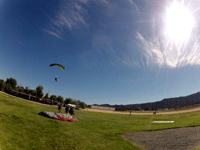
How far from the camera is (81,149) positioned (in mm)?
7891

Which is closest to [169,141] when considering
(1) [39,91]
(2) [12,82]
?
(1) [39,91]

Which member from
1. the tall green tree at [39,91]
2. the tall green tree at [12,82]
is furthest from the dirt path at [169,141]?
the tall green tree at [12,82]

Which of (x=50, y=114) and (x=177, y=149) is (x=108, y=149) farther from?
(x=50, y=114)

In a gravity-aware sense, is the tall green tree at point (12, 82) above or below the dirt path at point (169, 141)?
above

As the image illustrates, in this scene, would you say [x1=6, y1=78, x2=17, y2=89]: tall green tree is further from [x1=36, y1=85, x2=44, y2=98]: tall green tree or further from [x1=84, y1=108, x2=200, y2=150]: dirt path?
[x1=84, y1=108, x2=200, y2=150]: dirt path

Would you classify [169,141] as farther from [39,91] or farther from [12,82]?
[12,82]

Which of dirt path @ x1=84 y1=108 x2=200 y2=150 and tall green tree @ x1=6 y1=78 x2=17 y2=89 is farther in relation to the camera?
tall green tree @ x1=6 y1=78 x2=17 y2=89

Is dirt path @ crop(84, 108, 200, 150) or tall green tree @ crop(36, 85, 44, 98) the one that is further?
tall green tree @ crop(36, 85, 44, 98)

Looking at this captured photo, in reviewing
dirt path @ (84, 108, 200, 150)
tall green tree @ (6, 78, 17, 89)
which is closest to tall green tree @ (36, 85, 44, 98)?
tall green tree @ (6, 78, 17, 89)

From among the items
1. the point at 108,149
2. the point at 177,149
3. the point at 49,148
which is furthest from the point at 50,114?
the point at 177,149

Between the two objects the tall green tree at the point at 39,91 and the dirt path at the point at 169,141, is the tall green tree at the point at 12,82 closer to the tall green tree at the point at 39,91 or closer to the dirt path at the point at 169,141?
the tall green tree at the point at 39,91

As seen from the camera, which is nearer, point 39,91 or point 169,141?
point 169,141

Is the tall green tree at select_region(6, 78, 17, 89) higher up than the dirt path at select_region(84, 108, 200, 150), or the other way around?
the tall green tree at select_region(6, 78, 17, 89)

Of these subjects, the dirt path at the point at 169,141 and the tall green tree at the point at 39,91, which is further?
the tall green tree at the point at 39,91
